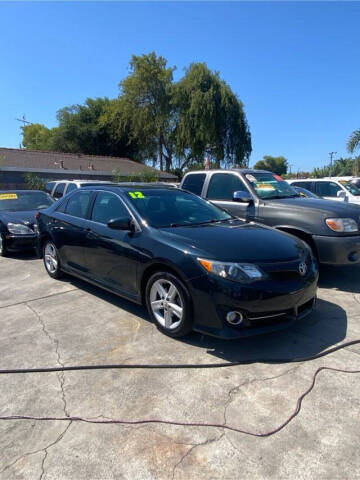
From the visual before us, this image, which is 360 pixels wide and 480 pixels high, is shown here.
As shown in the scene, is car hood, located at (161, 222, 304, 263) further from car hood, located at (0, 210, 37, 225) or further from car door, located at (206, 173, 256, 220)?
car hood, located at (0, 210, 37, 225)

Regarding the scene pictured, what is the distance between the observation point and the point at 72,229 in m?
4.78

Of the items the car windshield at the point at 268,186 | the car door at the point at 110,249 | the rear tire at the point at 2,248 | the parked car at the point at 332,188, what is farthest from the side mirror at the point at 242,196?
the parked car at the point at 332,188

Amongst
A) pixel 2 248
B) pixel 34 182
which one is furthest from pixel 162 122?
pixel 2 248

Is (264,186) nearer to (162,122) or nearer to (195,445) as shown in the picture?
(195,445)

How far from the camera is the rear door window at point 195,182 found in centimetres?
666

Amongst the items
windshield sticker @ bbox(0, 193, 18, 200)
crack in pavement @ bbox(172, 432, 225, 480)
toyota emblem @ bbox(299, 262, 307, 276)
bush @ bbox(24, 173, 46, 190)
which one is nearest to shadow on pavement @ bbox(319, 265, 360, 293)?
toyota emblem @ bbox(299, 262, 307, 276)

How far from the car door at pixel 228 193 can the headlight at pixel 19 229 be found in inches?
159

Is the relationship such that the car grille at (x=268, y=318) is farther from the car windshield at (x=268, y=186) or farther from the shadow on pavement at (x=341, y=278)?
the car windshield at (x=268, y=186)

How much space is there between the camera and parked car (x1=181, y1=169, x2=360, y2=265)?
4719 mm

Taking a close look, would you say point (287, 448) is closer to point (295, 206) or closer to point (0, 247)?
point (295, 206)

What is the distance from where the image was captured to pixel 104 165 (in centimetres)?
2875

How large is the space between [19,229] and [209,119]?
89.7 feet

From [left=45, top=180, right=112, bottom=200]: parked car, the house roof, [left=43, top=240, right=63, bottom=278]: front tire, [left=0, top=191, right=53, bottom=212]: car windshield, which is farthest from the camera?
the house roof

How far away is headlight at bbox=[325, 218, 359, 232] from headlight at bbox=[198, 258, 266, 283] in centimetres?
224
